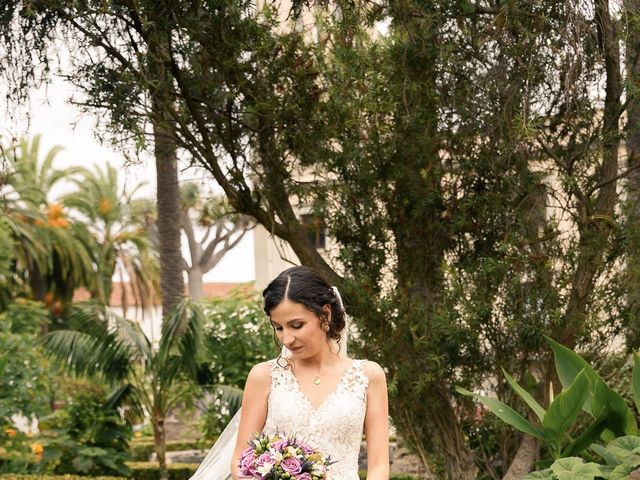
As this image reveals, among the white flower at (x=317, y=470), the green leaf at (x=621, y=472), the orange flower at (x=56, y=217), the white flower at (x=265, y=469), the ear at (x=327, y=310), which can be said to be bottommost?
the green leaf at (x=621, y=472)

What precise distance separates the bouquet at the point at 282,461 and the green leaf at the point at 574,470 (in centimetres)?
181

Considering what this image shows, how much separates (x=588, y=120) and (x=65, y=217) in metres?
22.3

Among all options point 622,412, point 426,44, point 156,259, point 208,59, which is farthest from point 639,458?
point 156,259

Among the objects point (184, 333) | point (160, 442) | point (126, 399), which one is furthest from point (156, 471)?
point (184, 333)

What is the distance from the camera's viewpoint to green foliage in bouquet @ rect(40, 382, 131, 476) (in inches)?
492

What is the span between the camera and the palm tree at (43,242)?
25.3 metres

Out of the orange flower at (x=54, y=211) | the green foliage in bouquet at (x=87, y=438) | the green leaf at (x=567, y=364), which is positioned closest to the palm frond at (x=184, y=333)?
the green foliage in bouquet at (x=87, y=438)

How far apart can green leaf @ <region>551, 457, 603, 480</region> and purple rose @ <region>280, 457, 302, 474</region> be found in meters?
1.96

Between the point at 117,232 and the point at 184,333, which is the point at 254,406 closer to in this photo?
the point at 184,333

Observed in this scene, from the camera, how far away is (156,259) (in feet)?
109

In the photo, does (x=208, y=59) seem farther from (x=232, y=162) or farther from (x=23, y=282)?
(x=23, y=282)

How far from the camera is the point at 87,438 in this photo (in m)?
12.9

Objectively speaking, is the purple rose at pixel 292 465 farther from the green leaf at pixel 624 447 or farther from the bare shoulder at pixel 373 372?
the green leaf at pixel 624 447

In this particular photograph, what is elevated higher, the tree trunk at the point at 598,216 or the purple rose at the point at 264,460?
the tree trunk at the point at 598,216
